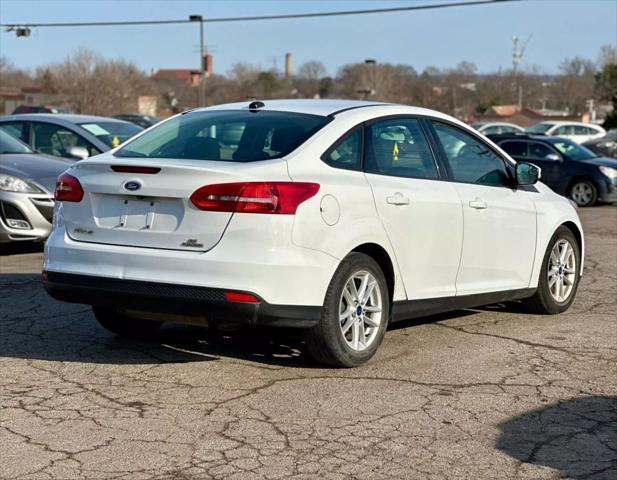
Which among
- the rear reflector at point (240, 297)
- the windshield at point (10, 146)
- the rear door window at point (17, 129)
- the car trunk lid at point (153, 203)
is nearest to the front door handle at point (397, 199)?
the car trunk lid at point (153, 203)

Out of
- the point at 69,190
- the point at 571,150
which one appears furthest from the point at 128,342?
the point at 571,150

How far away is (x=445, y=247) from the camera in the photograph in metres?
6.87

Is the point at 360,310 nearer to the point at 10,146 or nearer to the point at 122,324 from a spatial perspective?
the point at 122,324

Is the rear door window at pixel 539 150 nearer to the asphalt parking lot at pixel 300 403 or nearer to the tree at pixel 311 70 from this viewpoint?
the asphalt parking lot at pixel 300 403

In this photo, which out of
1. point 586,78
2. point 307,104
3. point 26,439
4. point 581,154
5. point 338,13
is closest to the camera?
point 26,439

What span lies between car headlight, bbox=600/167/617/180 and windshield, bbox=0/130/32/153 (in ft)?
40.9

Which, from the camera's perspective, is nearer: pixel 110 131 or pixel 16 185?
pixel 16 185

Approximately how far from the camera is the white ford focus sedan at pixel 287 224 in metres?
5.62

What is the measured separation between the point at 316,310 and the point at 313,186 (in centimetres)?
68

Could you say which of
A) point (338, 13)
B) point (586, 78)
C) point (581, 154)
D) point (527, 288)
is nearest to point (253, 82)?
point (586, 78)

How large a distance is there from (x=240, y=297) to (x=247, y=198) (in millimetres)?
528

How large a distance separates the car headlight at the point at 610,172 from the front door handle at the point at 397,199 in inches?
612

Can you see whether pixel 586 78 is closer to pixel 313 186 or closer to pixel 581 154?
pixel 581 154

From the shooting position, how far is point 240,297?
557 centimetres
